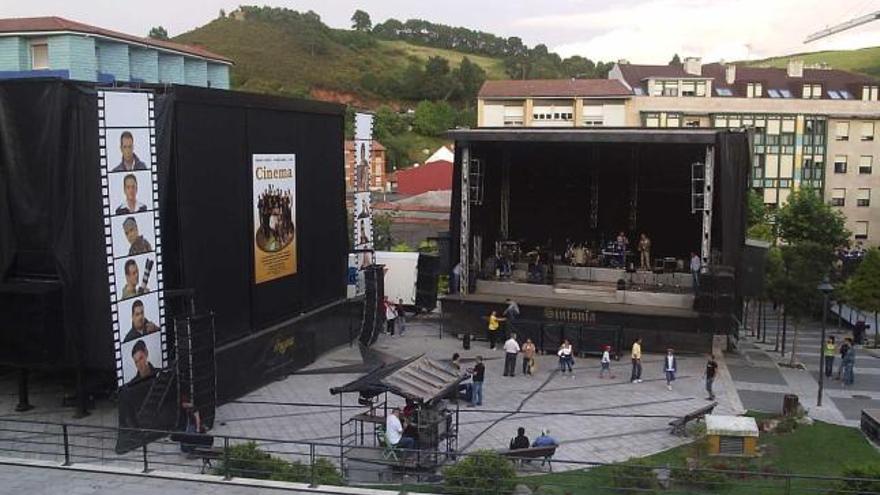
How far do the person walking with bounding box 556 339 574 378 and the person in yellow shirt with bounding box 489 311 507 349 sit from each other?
3342mm

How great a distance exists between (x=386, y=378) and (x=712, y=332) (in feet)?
45.2

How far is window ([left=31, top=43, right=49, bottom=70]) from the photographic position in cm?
4088

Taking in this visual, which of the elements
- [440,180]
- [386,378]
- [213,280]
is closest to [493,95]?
[440,180]

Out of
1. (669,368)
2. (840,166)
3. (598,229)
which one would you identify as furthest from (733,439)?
(840,166)

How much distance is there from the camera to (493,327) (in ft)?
89.5

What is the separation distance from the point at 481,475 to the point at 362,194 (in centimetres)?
1688

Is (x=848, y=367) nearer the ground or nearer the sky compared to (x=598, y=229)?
nearer the ground

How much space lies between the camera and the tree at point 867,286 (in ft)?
93.9

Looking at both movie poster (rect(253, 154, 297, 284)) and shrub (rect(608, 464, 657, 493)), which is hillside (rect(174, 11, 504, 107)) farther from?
shrub (rect(608, 464, 657, 493))

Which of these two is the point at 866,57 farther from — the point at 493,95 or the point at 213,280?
the point at 213,280

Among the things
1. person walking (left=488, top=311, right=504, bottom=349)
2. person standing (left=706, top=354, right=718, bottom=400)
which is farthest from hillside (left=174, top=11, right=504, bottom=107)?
person standing (left=706, top=354, right=718, bottom=400)

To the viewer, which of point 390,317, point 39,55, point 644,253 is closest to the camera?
point 390,317

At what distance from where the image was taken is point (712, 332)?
25922 millimetres

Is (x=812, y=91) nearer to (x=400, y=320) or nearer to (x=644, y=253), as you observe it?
(x=644, y=253)
